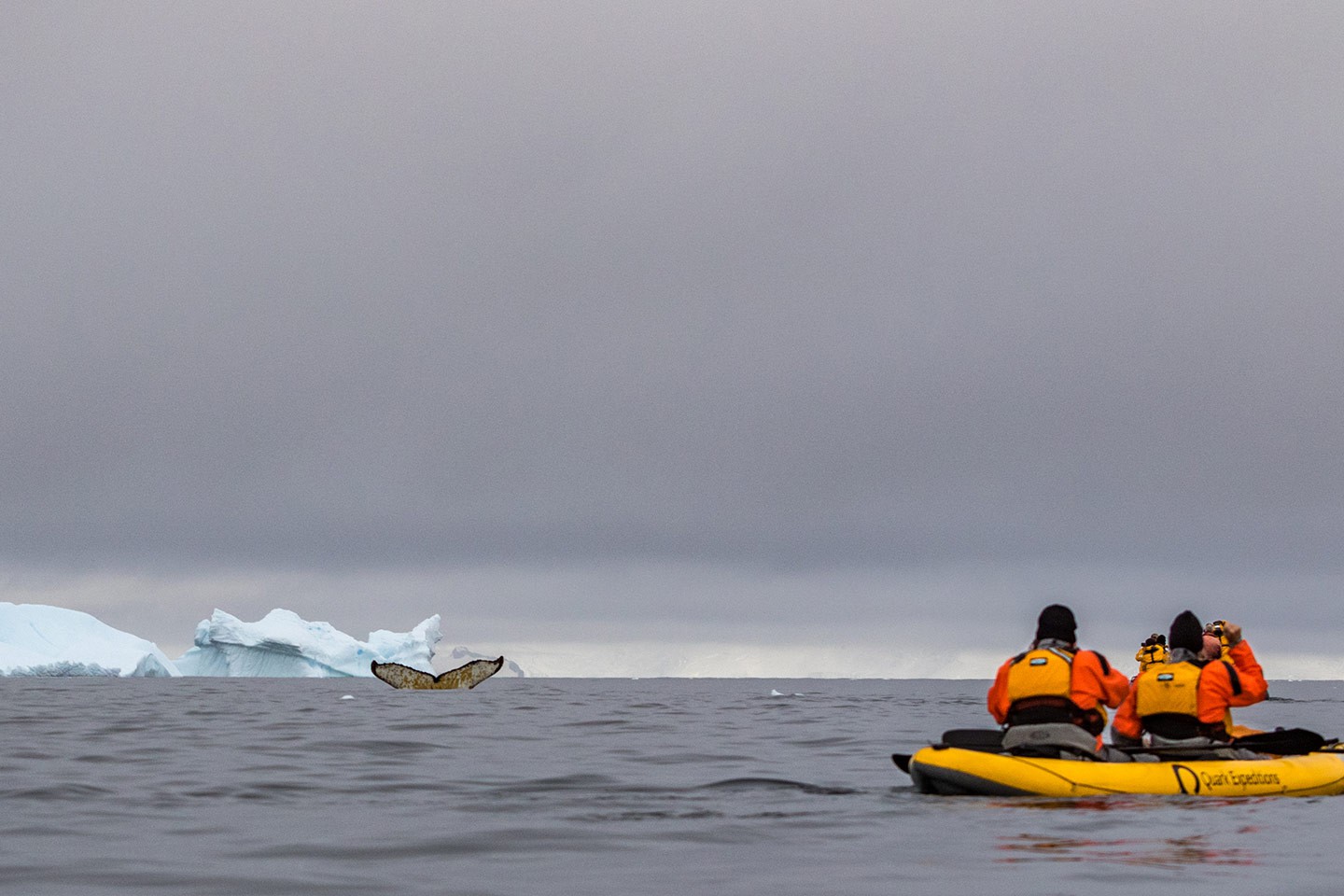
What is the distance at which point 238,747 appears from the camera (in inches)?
986

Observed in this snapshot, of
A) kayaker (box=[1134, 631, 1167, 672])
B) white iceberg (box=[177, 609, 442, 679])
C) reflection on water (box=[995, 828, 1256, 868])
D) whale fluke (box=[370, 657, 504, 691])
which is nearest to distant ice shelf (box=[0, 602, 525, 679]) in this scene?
white iceberg (box=[177, 609, 442, 679])

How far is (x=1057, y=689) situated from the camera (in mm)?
15148

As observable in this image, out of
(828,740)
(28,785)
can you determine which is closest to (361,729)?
(828,740)

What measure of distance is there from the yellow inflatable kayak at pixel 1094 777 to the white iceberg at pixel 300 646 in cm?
9161

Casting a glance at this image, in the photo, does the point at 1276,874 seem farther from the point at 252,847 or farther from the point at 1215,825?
the point at 252,847

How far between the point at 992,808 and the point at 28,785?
10821mm

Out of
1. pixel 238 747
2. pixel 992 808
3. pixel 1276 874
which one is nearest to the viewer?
pixel 1276 874

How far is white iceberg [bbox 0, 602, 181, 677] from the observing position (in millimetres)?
109062

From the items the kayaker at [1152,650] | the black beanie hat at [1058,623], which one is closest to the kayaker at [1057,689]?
the black beanie hat at [1058,623]

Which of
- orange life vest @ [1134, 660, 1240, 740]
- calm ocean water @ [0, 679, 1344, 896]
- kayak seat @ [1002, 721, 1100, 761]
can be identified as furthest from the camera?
orange life vest @ [1134, 660, 1240, 740]

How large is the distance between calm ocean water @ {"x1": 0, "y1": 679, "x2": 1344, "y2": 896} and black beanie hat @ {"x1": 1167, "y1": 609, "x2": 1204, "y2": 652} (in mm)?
1850

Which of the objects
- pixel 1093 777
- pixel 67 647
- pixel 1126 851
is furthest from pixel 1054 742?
pixel 67 647

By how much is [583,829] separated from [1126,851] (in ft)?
15.1

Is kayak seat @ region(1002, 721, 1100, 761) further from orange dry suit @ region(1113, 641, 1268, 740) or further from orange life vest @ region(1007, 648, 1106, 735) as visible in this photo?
orange dry suit @ region(1113, 641, 1268, 740)
